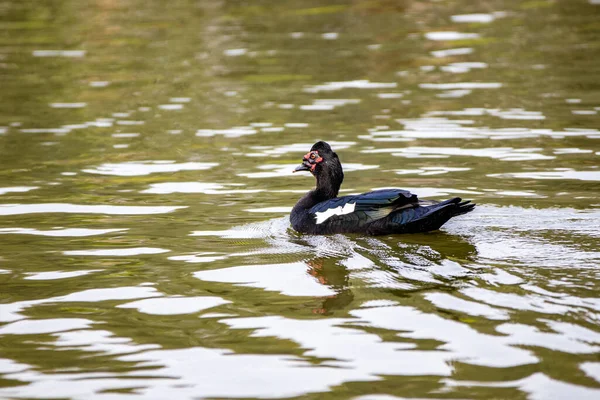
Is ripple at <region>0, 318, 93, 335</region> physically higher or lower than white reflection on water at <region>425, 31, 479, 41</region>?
lower

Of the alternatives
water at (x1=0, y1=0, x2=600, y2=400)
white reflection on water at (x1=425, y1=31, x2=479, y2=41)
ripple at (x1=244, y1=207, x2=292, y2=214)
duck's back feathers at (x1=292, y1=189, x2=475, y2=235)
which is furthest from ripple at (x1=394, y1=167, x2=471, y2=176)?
white reflection on water at (x1=425, y1=31, x2=479, y2=41)

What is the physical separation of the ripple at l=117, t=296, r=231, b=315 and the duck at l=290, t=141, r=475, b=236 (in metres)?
2.43

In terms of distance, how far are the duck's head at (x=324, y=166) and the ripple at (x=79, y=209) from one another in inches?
73.0

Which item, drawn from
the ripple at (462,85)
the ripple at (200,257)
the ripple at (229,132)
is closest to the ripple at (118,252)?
the ripple at (200,257)

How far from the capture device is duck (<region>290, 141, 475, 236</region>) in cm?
1038

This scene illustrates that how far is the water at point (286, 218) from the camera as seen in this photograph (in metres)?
7.06

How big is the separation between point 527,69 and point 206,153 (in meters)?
8.56

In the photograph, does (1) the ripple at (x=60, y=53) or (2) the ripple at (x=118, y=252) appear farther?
(1) the ripple at (x=60, y=53)

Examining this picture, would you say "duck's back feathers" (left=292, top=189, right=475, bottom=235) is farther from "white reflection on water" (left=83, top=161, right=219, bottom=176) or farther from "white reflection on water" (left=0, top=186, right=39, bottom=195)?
"white reflection on water" (left=0, top=186, right=39, bottom=195)

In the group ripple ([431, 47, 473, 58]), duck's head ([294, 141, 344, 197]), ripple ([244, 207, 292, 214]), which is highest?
ripple ([431, 47, 473, 58])

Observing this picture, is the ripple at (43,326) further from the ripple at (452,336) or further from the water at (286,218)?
the ripple at (452,336)

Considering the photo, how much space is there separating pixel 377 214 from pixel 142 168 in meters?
5.51

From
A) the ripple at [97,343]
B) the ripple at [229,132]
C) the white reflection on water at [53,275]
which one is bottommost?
the ripple at [97,343]

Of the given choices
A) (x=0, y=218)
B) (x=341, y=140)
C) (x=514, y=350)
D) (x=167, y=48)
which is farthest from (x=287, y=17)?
(x=514, y=350)
